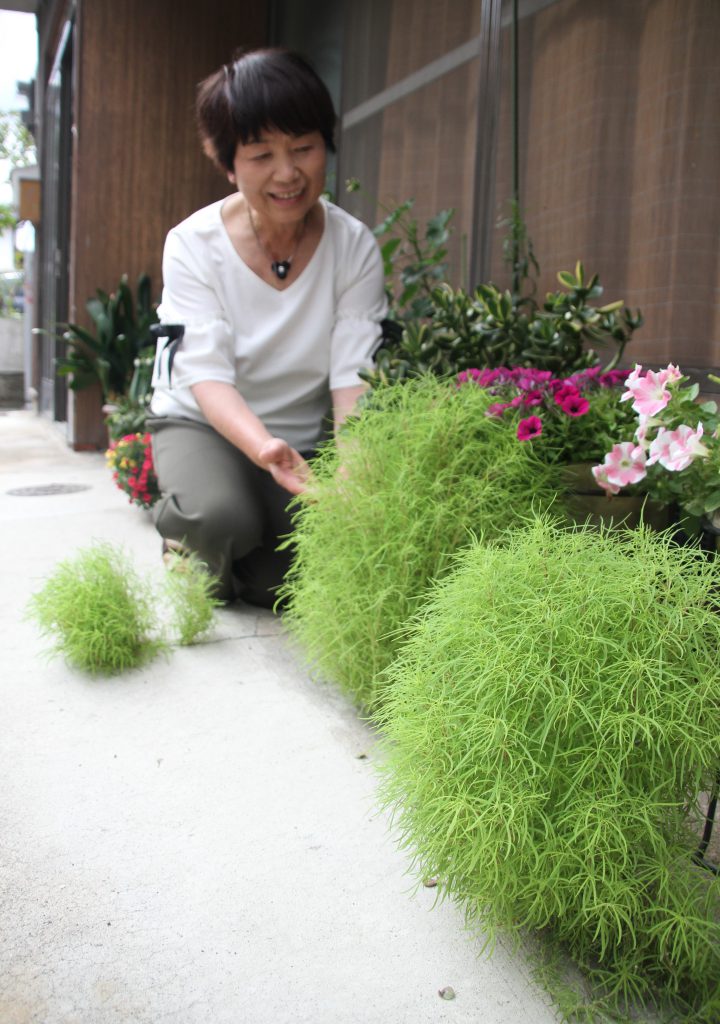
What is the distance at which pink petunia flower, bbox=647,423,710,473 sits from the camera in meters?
1.50

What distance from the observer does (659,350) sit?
99.3 inches

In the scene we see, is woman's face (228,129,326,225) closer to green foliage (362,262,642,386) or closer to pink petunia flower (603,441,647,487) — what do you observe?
green foliage (362,262,642,386)

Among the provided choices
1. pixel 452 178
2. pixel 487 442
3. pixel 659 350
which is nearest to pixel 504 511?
pixel 487 442

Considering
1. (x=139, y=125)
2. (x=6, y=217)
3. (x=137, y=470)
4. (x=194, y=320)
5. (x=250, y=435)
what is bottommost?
(x=137, y=470)

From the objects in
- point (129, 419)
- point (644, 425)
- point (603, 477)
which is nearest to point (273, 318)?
point (603, 477)

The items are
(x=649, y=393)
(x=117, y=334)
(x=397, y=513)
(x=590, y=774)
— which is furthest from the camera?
(x=117, y=334)

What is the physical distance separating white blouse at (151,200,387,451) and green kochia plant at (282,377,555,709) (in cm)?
83

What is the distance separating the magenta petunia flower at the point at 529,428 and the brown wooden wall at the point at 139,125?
4675mm

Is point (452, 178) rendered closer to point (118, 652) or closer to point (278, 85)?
point (278, 85)

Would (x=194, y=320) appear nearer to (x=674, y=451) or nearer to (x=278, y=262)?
(x=278, y=262)

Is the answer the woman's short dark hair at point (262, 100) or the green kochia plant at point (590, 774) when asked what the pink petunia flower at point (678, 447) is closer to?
the green kochia plant at point (590, 774)

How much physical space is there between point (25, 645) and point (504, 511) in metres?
1.36

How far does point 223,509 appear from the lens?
255 cm

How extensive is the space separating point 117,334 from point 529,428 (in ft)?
14.4
